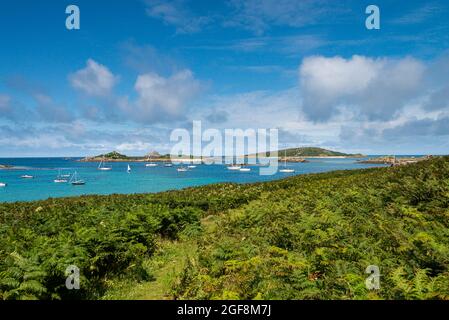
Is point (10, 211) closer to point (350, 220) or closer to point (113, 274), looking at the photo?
point (113, 274)

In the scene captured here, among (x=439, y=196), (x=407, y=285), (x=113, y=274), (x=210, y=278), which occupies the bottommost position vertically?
(x=113, y=274)

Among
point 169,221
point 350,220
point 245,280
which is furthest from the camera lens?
point 169,221

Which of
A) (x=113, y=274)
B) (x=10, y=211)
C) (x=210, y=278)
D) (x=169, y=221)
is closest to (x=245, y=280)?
(x=210, y=278)

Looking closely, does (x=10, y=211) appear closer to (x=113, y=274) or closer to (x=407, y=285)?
(x=113, y=274)
